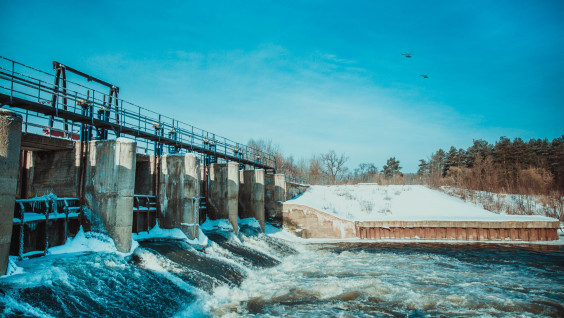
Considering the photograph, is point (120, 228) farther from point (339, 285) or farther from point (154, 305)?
point (339, 285)

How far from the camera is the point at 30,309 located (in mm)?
6363

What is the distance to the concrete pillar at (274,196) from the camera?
83.5 feet

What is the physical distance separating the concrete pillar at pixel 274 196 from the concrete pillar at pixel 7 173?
61.2ft

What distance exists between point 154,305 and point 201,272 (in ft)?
9.51

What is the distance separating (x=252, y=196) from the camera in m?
23.0

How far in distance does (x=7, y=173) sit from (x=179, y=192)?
7776 mm

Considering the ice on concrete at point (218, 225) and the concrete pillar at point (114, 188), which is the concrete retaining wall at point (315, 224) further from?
the concrete pillar at point (114, 188)

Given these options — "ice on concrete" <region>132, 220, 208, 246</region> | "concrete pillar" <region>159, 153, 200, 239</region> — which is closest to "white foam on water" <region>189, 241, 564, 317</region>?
"ice on concrete" <region>132, 220, 208, 246</region>

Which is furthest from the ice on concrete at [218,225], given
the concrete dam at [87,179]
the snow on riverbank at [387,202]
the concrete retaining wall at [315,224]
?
the snow on riverbank at [387,202]

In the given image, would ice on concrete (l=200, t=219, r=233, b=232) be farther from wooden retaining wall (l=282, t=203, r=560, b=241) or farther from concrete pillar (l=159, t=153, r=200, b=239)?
wooden retaining wall (l=282, t=203, r=560, b=241)

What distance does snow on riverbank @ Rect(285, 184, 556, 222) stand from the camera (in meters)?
28.7

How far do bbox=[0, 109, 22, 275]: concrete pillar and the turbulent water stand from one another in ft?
2.58

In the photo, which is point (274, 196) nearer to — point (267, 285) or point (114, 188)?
point (267, 285)

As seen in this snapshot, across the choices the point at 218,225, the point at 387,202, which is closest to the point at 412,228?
the point at 387,202
